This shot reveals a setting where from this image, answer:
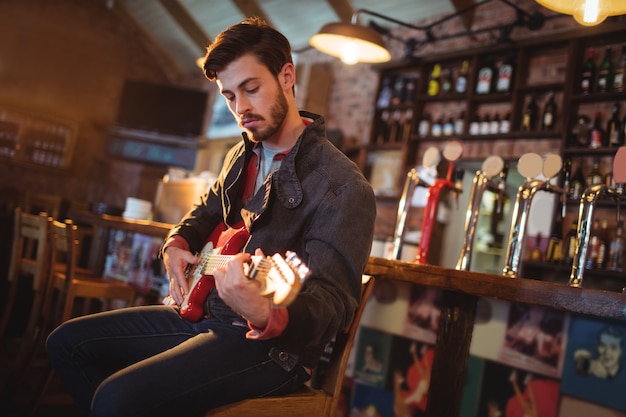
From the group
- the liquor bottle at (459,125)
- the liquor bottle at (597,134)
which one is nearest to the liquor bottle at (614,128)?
the liquor bottle at (597,134)

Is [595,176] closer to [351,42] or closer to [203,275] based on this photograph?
[351,42]

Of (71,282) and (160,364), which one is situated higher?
(160,364)

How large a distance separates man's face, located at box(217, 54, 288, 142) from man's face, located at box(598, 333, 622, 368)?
1.23m

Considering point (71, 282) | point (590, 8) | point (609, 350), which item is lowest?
point (71, 282)

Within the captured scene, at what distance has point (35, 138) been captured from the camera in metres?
7.98

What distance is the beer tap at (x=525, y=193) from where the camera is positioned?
2131 mm

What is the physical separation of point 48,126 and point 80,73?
0.95 m

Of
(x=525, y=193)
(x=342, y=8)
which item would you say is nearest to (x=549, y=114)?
(x=342, y=8)

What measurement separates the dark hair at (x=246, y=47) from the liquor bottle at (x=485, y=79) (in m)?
3.93

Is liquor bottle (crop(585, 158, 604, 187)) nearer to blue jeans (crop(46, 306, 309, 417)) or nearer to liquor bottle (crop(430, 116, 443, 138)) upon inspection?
liquor bottle (crop(430, 116, 443, 138))

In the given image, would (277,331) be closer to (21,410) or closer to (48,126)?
(21,410)

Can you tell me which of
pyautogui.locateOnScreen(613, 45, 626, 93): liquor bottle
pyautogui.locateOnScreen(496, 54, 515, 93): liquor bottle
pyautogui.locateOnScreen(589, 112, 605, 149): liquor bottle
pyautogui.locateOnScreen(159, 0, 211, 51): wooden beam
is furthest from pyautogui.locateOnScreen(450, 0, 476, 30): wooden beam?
pyautogui.locateOnScreen(159, 0, 211, 51): wooden beam

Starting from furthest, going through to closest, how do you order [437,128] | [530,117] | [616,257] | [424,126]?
[424,126]
[437,128]
[530,117]
[616,257]

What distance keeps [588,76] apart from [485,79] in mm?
900
